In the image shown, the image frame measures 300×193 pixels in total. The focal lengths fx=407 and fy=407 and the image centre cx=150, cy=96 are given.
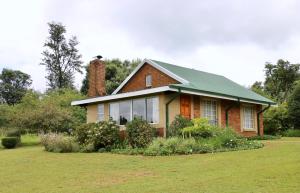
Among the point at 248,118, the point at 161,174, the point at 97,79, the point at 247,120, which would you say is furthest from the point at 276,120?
the point at 161,174

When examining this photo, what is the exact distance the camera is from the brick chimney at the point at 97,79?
2544 centimetres

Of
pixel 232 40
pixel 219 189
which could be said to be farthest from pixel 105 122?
pixel 219 189

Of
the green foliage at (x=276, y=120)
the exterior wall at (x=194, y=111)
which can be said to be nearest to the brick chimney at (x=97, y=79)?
the exterior wall at (x=194, y=111)

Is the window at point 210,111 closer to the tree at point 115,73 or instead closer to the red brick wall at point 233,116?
the red brick wall at point 233,116

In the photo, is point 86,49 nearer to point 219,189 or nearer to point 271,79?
point 271,79

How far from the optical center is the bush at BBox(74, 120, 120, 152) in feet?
64.2

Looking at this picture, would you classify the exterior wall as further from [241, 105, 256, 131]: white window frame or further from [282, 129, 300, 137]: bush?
[282, 129, 300, 137]: bush

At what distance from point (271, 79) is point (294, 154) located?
1610 inches

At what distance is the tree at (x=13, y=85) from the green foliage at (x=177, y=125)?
4686cm

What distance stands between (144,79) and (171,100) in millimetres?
5207

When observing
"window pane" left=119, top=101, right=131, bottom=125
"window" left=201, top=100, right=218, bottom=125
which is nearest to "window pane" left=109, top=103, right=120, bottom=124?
"window pane" left=119, top=101, right=131, bottom=125

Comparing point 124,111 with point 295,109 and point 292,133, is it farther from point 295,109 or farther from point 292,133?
point 295,109

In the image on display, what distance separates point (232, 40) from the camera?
78.0 feet

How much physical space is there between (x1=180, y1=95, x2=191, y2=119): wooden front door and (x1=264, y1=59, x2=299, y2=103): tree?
31.1 m
